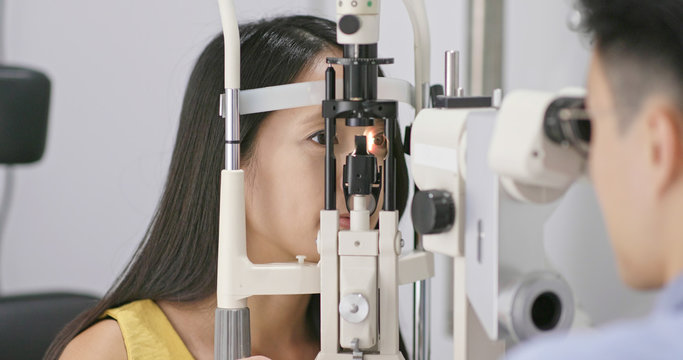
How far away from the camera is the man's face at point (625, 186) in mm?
636

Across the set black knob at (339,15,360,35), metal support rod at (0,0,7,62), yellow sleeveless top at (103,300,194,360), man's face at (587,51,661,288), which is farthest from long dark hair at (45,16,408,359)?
metal support rod at (0,0,7,62)

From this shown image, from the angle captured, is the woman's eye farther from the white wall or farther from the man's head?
the white wall

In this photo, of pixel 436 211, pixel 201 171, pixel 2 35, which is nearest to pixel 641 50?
pixel 436 211

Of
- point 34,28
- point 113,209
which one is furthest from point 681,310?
point 34,28

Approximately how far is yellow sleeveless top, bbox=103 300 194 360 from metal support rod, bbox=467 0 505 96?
2.88 feet

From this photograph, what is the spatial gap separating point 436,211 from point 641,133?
34 centimetres

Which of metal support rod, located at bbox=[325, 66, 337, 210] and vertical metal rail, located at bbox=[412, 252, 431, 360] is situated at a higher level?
metal support rod, located at bbox=[325, 66, 337, 210]

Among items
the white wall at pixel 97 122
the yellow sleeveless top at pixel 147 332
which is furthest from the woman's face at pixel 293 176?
the white wall at pixel 97 122

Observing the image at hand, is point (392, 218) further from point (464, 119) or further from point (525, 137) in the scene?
point (525, 137)

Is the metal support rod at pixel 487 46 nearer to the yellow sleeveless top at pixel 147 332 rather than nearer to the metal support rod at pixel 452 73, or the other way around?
the metal support rod at pixel 452 73

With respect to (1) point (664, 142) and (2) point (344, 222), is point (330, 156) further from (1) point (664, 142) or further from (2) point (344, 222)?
(1) point (664, 142)

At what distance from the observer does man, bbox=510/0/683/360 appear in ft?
2.01

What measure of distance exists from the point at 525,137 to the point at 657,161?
0.18 meters

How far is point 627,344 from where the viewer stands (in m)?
0.57
